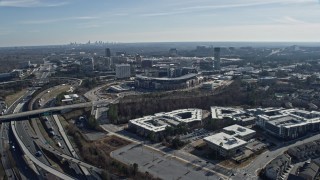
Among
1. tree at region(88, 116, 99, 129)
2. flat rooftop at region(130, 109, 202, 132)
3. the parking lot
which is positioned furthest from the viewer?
tree at region(88, 116, 99, 129)

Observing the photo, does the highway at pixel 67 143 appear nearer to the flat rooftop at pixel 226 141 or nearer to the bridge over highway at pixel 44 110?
the bridge over highway at pixel 44 110

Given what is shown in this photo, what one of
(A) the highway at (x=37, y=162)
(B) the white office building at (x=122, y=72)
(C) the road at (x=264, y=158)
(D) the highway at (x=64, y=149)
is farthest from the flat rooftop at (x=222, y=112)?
(B) the white office building at (x=122, y=72)

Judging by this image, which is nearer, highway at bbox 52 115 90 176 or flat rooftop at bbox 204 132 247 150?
highway at bbox 52 115 90 176

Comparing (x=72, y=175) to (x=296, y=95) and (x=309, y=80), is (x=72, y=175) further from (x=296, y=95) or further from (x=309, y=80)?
(x=309, y=80)

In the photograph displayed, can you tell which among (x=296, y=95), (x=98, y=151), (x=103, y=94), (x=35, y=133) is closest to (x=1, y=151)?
(x=35, y=133)

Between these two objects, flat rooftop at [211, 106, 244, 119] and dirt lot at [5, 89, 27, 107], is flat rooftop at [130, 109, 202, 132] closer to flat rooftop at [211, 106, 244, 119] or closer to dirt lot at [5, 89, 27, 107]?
flat rooftop at [211, 106, 244, 119]

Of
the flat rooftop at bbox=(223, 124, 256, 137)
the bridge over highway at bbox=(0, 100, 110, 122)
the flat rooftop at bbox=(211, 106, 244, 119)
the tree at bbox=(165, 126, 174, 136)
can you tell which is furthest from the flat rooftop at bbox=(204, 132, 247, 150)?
the bridge over highway at bbox=(0, 100, 110, 122)
